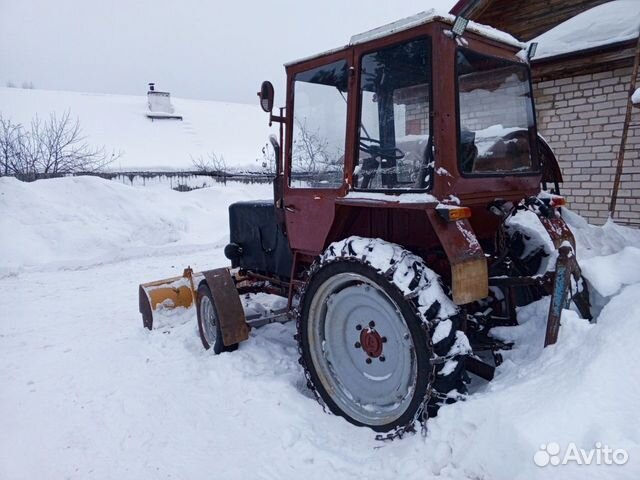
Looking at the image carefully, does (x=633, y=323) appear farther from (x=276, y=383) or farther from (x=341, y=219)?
(x=276, y=383)

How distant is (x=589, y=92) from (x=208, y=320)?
18.9 feet

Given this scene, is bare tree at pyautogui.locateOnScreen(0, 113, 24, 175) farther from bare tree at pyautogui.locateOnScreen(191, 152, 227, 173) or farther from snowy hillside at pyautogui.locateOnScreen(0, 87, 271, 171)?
bare tree at pyautogui.locateOnScreen(191, 152, 227, 173)

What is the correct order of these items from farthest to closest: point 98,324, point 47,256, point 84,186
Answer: point 84,186 → point 47,256 → point 98,324

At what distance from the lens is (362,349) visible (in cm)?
288

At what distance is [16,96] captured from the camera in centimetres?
2730

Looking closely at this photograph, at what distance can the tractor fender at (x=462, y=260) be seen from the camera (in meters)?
2.32

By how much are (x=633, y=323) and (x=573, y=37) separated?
528 centimetres

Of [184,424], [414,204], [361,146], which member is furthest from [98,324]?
[414,204]

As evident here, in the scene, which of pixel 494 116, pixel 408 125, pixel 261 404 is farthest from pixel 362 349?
pixel 494 116

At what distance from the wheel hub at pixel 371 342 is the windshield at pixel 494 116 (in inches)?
42.6

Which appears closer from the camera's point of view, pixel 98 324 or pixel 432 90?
pixel 432 90

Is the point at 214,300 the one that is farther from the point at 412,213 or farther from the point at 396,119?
the point at 396,119

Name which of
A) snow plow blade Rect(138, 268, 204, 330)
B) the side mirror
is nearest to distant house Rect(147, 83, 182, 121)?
snow plow blade Rect(138, 268, 204, 330)

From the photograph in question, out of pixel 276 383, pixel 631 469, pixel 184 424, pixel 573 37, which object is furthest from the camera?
pixel 573 37
